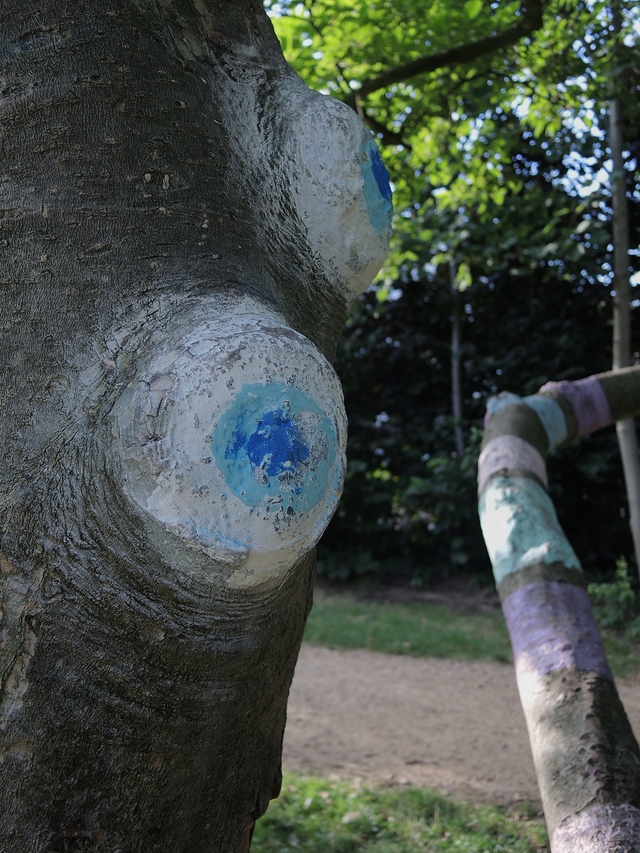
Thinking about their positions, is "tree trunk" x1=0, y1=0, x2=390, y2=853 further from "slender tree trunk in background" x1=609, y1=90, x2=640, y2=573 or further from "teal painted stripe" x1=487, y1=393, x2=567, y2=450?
"slender tree trunk in background" x1=609, y1=90, x2=640, y2=573

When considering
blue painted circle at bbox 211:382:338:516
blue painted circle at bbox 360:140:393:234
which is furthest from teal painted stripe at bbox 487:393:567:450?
blue painted circle at bbox 211:382:338:516

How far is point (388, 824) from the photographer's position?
141 inches

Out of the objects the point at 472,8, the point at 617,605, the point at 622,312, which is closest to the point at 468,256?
the point at 622,312

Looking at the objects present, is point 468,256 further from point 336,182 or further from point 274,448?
point 274,448

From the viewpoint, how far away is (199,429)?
0.76 meters

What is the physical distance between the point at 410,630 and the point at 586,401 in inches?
195

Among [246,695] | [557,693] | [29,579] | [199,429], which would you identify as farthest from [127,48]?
[557,693]

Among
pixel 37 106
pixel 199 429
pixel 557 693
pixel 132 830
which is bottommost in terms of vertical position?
pixel 557 693

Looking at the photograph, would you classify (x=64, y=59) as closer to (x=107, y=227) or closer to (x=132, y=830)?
(x=107, y=227)

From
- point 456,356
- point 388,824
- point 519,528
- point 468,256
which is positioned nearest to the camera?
point 519,528

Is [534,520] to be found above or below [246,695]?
below

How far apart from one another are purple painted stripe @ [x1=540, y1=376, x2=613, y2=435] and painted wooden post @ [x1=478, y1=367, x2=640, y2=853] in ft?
1.39

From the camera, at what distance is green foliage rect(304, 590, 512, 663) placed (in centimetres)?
654

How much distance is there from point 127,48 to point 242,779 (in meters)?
1.03
